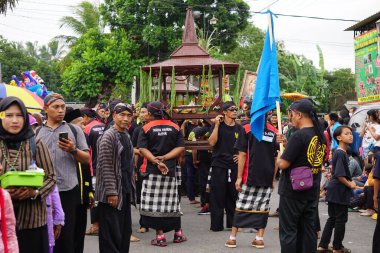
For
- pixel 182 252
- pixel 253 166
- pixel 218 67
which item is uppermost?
pixel 218 67

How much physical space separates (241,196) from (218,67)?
9.91ft

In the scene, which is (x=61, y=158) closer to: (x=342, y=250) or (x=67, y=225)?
(x=67, y=225)

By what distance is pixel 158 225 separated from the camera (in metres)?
8.45

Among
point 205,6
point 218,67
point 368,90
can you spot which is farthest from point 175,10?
point 218,67

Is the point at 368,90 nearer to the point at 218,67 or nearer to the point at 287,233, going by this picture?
the point at 218,67

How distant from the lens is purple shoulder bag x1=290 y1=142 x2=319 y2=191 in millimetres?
6094

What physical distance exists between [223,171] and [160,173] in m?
1.43

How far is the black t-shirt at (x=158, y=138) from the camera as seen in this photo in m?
8.44

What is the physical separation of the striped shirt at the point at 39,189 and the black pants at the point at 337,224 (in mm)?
4178

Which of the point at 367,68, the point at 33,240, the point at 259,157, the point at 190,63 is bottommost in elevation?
the point at 33,240

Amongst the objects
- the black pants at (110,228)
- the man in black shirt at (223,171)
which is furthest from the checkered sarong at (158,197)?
the black pants at (110,228)

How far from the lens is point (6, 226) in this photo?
12.3 feet

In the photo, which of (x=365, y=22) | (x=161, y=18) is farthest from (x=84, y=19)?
(x=365, y=22)

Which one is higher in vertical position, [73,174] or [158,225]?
[73,174]
